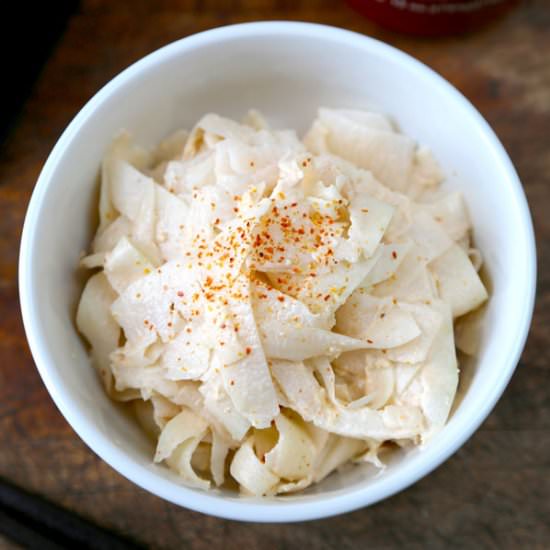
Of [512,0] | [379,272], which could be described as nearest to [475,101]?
[512,0]

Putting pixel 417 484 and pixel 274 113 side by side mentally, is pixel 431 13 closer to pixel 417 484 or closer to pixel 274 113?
pixel 274 113

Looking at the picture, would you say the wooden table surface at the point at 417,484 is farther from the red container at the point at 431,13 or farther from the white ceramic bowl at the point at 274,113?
the white ceramic bowl at the point at 274,113

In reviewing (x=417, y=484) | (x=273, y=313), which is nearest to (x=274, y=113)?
(x=273, y=313)

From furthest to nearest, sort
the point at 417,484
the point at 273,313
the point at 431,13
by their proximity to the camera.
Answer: the point at 431,13 < the point at 417,484 < the point at 273,313

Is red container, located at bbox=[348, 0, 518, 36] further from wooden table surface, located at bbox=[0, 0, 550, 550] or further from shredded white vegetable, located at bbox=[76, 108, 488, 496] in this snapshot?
shredded white vegetable, located at bbox=[76, 108, 488, 496]

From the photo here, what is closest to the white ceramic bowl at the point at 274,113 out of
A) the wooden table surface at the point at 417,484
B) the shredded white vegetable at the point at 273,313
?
the shredded white vegetable at the point at 273,313

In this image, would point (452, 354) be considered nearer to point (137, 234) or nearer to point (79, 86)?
point (137, 234)
